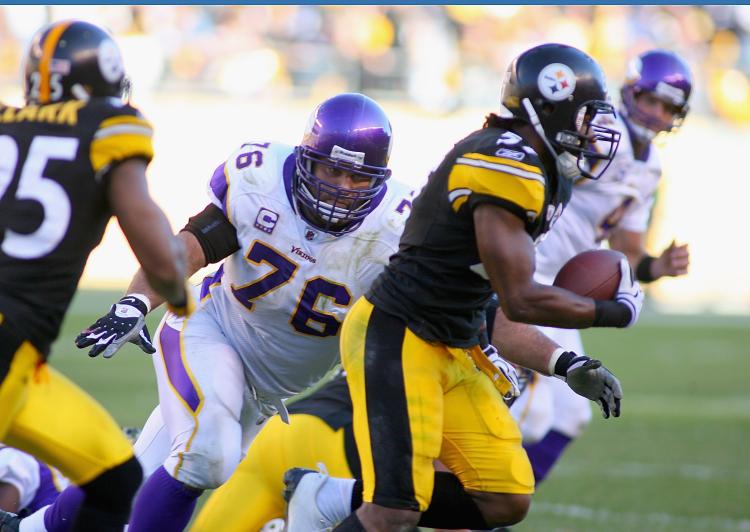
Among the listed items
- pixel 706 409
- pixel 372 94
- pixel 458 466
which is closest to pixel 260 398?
pixel 458 466

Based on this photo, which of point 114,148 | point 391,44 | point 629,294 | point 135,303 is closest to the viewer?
point 114,148

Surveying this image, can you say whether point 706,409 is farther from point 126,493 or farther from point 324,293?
point 126,493

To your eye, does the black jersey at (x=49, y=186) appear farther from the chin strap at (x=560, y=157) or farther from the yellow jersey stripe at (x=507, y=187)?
the chin strap at (x=560, y=157)

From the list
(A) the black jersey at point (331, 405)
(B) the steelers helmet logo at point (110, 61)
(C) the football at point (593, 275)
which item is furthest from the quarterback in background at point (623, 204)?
(B) the steelers helmet logo at point (110, 61)

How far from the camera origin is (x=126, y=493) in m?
3.03

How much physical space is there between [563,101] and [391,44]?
1361cm

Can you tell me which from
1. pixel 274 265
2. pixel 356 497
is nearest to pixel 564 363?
pixel 356 497

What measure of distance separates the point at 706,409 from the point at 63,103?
254 inches

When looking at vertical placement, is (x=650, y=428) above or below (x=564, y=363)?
below

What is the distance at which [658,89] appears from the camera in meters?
5.49

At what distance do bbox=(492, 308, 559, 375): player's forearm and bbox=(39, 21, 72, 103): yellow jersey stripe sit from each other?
5.07 feet

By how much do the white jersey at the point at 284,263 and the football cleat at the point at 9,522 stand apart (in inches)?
33.9

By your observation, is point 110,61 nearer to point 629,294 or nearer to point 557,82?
point 557,82

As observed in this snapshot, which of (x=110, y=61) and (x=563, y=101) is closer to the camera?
(x=110, y=61)
